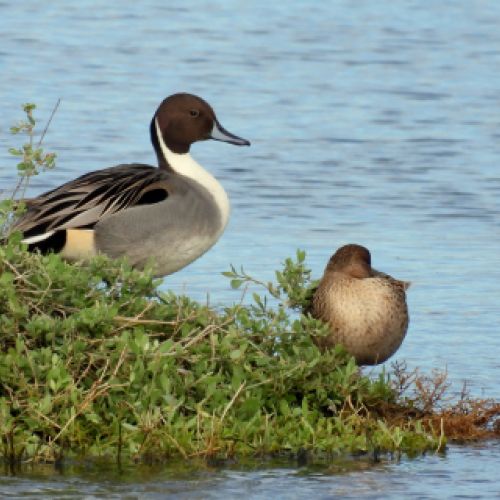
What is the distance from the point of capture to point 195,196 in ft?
28.8

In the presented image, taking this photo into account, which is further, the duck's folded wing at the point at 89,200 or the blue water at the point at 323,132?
the duck's folded wing at the point at 89,200

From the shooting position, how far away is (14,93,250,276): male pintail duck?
8.48m

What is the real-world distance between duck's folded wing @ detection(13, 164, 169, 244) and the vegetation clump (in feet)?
4.45

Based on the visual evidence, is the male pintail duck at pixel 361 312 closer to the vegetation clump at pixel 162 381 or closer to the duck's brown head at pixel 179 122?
the vegetation clump at pixel 162 381

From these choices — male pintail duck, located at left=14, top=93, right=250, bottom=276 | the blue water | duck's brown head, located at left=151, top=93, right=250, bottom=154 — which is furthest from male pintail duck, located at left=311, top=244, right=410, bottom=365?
duck's brown head, located at left=151, top=93, right=250, bottom=154

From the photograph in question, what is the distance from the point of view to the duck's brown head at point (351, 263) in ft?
24.2

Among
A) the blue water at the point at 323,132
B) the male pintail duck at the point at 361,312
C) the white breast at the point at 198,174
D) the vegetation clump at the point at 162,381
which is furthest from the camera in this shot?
the white breast at the point at 198,174

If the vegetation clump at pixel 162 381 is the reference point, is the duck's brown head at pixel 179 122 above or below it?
above

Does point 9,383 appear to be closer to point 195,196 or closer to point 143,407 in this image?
point 143,407

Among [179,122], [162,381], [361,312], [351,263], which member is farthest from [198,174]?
[162,381]

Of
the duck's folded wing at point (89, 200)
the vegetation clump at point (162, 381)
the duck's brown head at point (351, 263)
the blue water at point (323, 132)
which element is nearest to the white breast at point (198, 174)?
the duck's folded wing at point (89, 200)

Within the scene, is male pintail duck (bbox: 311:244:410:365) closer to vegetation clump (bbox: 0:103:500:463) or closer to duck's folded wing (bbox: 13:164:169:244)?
vegetation clump (bbox: 0:103:500:463)

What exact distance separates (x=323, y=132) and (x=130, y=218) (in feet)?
15.4

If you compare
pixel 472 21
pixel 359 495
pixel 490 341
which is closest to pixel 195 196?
pixel 490 341
